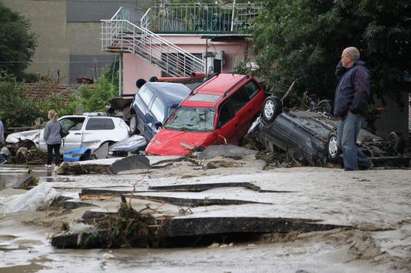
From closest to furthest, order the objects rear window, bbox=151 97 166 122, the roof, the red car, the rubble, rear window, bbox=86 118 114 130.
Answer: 1. the rubble
2. the red car
3. the roof
4. rear window, bbox=151 97 166 122
5. rear window, bbox=86 118 114 130

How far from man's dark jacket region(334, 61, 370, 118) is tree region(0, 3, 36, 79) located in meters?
46.6

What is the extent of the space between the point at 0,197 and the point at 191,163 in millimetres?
4269

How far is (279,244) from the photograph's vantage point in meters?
7.07

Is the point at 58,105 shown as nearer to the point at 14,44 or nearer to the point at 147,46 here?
the point at 147,46

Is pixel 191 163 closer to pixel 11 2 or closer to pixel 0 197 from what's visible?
pixel 0 197

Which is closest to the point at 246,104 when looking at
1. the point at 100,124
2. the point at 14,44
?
the point at 100,124

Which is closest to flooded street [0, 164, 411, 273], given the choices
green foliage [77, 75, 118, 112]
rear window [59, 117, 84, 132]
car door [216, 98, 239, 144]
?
car door [216, 98, 239, 144]

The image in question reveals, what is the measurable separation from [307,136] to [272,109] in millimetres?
1529

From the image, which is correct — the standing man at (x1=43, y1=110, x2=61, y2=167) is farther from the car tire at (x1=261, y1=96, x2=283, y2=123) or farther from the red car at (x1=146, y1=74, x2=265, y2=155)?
the car tire at (x1=261, y1=96, x2=283, y2=123)

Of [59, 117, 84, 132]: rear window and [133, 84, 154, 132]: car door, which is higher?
[133, 84, 154, 132]: car door

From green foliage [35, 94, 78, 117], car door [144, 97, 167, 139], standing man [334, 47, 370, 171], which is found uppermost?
standing man [334, 47, 370, 171]

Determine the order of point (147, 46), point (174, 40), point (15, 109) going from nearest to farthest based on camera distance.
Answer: point (15, 109)
point (147, 46)
point (174, 40)

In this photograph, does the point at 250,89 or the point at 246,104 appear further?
the point at 250,89

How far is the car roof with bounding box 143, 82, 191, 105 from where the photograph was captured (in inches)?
906
